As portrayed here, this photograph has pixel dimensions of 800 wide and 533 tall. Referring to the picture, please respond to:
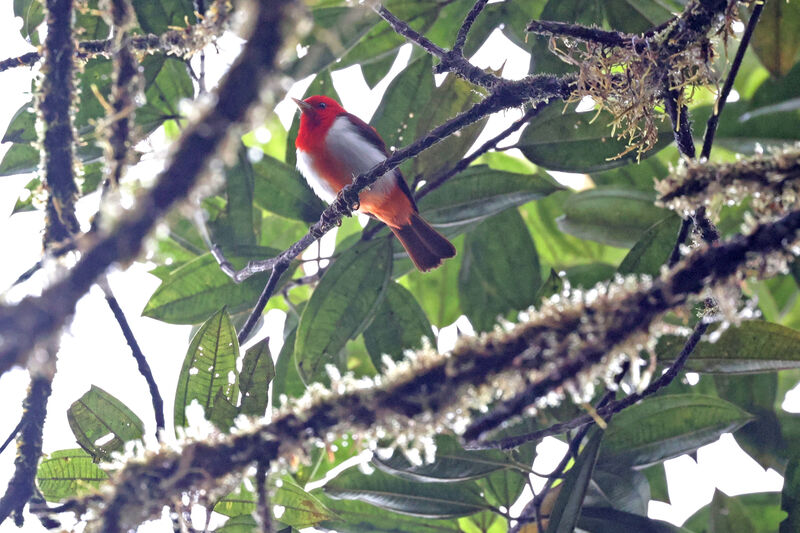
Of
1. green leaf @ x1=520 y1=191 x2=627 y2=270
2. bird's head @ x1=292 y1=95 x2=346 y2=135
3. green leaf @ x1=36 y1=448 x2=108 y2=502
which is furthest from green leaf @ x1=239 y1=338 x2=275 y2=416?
bird's head @ x1=292 y1=95 x2=346 y2=135

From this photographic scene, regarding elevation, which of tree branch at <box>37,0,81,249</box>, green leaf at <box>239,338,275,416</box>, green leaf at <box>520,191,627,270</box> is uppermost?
green leaf at <box>520,191,627,270</box>

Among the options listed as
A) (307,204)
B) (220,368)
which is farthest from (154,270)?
(220,368)

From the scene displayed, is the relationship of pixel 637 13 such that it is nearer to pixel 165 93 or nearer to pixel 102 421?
pixel 165 93

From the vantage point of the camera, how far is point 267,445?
87cm

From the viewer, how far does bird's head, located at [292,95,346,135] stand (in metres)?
3.19

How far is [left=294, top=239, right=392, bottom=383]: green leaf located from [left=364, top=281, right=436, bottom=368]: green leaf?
0.08 metres

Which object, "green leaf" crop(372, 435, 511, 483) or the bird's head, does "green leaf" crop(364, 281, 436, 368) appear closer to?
"green leaf" crop(372, 435, 511, 483)

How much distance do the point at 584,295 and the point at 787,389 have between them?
1918 mm

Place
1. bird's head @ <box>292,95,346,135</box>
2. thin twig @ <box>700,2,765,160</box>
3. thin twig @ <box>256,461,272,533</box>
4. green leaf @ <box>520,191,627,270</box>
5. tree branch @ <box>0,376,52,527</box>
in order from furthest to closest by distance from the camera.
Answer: bird's head @ <box>292,95,346,135</box>, green leaf @ <box>520,191,627,270</box>, thin twig @ <box>700,2,765,160</box>, tree branch @ <box>0,376,52,527</box>, thin twig @ <box>256,461,272,533</box>

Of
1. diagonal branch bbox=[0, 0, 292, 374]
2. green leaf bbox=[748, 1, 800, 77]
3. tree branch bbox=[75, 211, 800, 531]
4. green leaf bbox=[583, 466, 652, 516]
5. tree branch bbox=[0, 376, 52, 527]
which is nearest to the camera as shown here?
diagonal branch bbox=[0, 0, 292, 374]

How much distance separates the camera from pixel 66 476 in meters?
1.65

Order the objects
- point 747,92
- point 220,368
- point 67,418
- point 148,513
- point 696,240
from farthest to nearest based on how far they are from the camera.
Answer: point 747,92 < point 67,418 < point 220,368 < point 696,240 < point 148,513

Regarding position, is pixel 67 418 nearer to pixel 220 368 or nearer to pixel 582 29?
pixel 220 368

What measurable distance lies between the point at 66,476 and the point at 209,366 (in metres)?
0.43
